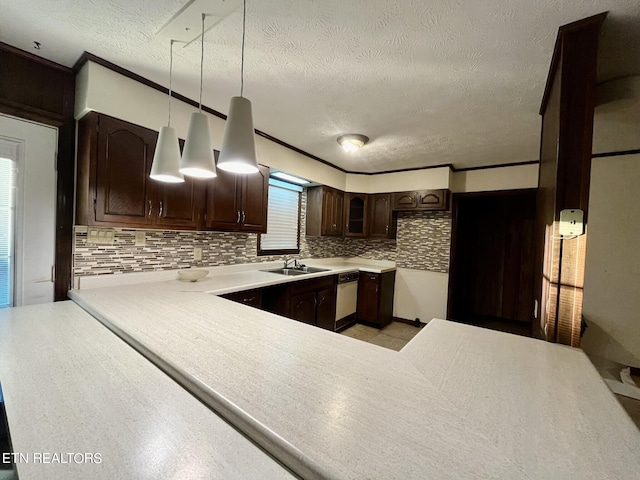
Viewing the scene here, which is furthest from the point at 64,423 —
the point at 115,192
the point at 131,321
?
the point at 115,192

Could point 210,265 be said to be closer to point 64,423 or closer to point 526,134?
point 64,423

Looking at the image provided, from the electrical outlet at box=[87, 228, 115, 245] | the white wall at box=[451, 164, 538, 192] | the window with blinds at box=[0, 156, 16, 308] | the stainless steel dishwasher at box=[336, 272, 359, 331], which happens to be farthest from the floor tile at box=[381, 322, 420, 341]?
the window with blinds at box=[0, 156, 16, 308]

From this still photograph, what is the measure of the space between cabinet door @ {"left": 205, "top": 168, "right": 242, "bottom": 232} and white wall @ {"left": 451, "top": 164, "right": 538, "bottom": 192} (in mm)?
3023

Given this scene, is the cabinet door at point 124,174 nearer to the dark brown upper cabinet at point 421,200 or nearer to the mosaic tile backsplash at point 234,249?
the mosaic tile backsplash at point 234,249

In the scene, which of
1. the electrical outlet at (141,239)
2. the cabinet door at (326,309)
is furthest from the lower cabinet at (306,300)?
the electrical outlet at (141,239)

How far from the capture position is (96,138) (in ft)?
5.65

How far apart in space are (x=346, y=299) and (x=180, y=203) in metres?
2.39

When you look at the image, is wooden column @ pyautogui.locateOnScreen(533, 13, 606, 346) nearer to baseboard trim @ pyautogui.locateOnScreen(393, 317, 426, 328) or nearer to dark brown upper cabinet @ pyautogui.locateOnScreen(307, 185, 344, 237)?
dark brown upper cabinet @ pyautogui.locateOnScreen(307, 185, 344, 237)

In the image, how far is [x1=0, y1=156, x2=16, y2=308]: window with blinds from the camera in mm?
1625

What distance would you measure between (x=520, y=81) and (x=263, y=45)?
5.38 ft

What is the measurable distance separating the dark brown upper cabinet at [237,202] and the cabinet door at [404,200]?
2086mm

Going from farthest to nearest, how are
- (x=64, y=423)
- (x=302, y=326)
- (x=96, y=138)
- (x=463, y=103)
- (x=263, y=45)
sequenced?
(x=463, y=103)
(x=96, y=138)
(x=263, y=45)
(x=302, y=326)
(x=64, y=423)

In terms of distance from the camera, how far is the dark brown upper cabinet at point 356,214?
4203 mm

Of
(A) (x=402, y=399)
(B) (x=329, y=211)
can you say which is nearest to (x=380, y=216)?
(B) (x=329, y=211)
